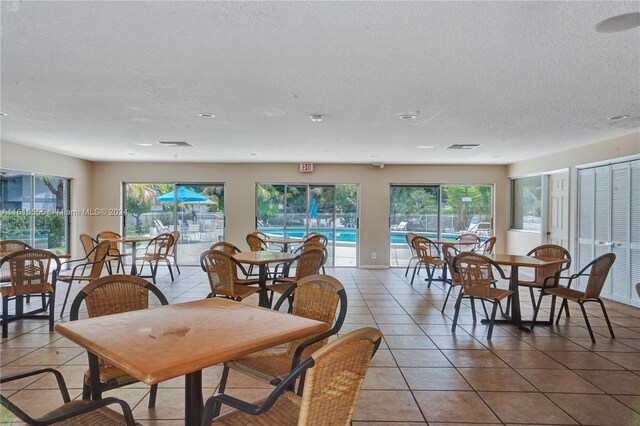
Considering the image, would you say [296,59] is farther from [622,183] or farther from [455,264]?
[622,183]

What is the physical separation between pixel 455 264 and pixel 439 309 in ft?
3.69

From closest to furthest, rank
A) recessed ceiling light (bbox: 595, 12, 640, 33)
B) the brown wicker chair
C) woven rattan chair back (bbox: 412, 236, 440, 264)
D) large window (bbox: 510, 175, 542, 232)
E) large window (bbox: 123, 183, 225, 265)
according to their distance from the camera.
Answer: the brown wicker chair < recessed ceiling light (bbox: 595, 12, 640, 33) < woven rattan chair back (bbox: 412, 236, 440, 264) < large window (bbox: 510, 175, 542, 232) < large window (bbox: 123, 183, 225, 265)

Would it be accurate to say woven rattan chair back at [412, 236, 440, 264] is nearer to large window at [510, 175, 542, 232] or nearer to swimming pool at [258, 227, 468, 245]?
swimming pool at [258, 227, 468, 245]

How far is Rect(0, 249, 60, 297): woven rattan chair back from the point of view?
3753 mm

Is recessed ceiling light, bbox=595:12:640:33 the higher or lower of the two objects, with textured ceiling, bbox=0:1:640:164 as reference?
lower

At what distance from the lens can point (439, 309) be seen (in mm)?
4957

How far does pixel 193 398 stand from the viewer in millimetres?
1704

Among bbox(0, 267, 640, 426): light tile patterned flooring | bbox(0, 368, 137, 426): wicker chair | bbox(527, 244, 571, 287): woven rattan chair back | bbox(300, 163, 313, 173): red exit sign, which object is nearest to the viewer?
bbox(0, 368, 137, 426): wicker chair

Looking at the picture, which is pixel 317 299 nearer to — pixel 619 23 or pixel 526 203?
pixel 619 23

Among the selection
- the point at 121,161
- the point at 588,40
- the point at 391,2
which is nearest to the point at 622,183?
the point at 588,40

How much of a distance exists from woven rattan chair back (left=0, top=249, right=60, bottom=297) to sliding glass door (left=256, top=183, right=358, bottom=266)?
4.93m

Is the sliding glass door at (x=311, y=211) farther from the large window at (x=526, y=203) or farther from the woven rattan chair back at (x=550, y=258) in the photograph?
the woven rattan chair back at (x=550, y=258)

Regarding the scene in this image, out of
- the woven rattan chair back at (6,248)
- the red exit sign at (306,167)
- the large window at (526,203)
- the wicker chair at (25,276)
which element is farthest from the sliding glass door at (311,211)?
the wicker chair at (25,276)

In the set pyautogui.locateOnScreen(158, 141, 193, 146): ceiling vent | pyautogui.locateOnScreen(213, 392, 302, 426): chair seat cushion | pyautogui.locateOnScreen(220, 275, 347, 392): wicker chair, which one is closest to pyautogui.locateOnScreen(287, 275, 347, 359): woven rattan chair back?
pyautogui.locateOnScreen(220, 275, 347, 392): wicker chair
